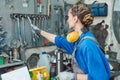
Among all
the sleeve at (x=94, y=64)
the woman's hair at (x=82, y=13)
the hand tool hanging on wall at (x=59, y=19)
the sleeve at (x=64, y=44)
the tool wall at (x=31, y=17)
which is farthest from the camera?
the hand tool hanging on wall at (x=59, y=19)

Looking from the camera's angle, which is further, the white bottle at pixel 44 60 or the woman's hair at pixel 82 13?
the white bottle at pixel 44 60

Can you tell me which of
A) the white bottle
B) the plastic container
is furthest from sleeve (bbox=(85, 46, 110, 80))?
the white bottle

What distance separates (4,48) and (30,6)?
0.57m

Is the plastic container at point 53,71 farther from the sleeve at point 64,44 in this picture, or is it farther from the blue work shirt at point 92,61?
the blue work shirt at point 92,61

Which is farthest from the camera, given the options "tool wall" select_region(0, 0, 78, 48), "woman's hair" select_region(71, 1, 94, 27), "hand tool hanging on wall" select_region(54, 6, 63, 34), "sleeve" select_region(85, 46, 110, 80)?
"hand tool hanging on wall" select_region(54, 6, 63, 34)

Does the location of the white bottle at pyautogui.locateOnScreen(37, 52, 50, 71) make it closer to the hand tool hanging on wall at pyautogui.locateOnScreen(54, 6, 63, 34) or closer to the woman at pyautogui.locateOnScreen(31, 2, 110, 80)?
the hand tool hanging on wall at pyautogui.locateOnScreen(54, 6, 63, 34)

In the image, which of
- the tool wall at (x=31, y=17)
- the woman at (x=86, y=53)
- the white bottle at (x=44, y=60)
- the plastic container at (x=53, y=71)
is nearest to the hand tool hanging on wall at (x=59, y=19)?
the tool wall at (x=31, y=17)

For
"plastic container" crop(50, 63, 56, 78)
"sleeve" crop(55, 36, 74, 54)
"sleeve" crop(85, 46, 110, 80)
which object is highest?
"sleeve" crop(55, 36, 74, 54)

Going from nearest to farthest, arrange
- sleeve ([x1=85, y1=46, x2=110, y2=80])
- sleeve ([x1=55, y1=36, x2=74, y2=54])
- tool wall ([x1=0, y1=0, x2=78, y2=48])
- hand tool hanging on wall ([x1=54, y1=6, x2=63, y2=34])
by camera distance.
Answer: sleeve ([x1=85, y1=46, x2=110, y2=80]) < sleeve ([x1=55, y1=36, x2=74, y2=54]) < tool wall ([x1=0, y1=0, x2=78, y2=48]) < hand tool hanging on wall ([x1=54, y1=6, x2=63, y2=34])

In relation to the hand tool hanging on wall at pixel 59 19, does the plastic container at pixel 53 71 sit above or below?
below

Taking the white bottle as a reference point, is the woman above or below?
above

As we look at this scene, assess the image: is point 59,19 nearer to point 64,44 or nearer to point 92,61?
point 64,44

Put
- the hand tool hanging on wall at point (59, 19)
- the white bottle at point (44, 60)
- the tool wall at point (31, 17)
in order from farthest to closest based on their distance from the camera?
the hand tool hanging on wall at point (59, 19)
the white bottle at point (44, 60)
the tool wall at point (31, 17)

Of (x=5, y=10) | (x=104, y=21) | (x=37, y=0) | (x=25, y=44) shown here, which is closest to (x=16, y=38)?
(x=25, y=44)
